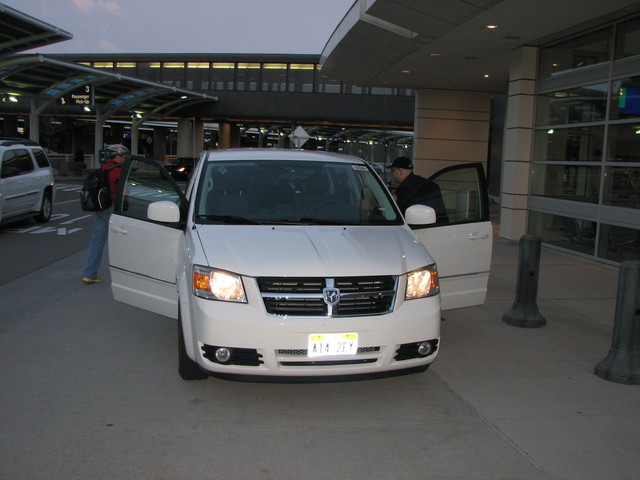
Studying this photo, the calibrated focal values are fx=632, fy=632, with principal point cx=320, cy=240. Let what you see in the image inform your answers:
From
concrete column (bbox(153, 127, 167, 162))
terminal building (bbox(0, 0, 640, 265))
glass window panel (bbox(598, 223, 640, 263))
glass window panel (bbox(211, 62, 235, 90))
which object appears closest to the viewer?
glass window panel (bbox(598, 223, 640, 263))

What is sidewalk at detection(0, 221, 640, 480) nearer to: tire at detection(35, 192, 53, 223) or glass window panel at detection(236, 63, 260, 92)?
tire at detection(35, 192, 53, 223)

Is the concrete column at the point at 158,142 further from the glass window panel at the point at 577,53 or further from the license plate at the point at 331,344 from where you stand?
the license plate at the point at 331,344

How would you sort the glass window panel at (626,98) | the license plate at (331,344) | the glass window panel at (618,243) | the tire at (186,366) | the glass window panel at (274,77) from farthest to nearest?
the glass window panel at (274,77) < the glass window panel at (626,98) < the glass window panel at (618,243) < the tire at (186,366) < the license plate at (331,344)

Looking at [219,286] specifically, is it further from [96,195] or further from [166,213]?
[96,195]

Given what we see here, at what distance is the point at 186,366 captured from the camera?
186 inches

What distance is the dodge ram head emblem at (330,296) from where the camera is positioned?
13.6ft

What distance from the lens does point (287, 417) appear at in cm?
429

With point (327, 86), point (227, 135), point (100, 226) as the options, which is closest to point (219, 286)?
point (100, 226)

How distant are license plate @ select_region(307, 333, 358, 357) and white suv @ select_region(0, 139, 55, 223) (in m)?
10.7

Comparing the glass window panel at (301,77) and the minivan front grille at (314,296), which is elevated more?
the glass window panel at (301,77)

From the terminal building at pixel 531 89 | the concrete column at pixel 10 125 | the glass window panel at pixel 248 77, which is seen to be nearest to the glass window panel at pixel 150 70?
the glass window panel at pixel 248 77

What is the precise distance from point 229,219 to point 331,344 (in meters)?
1.48

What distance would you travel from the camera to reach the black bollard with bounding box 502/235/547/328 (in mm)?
6680

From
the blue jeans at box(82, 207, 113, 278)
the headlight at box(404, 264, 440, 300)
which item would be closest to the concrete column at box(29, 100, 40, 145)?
the blue jeans at box(82, 207, 113, 278)
